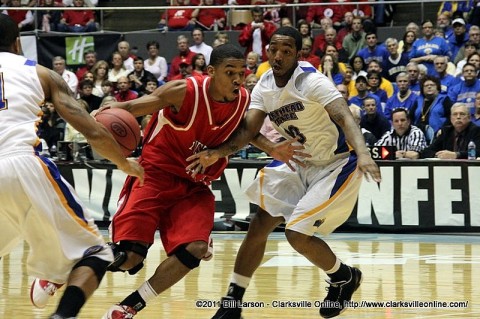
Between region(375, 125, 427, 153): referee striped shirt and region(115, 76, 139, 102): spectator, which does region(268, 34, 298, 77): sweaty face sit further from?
region(115, 76, 139, 102): spectator

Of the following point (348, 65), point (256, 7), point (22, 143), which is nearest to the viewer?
point (22, 143)

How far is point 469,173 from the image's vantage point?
36.8 ft

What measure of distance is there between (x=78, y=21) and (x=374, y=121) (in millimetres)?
6918

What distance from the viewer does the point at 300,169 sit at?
664 centimetres

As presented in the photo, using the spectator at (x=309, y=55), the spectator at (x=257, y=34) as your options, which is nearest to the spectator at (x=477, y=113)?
the spectator at (x=309, y=55)

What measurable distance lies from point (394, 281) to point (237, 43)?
9.06m

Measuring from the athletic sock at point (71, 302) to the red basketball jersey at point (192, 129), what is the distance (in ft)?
5.12

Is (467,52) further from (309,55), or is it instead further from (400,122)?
(400,122)

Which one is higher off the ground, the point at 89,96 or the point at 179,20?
the point at 179,20

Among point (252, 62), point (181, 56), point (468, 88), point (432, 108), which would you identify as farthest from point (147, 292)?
point (181, 56)

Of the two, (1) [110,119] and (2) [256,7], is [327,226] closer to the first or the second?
(1) [110,119]

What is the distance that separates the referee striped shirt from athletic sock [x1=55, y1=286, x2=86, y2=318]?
25.6 ft

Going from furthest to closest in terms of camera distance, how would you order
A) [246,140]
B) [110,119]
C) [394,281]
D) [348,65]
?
[348,65] → [394,281] → [246,140] → [110,119]

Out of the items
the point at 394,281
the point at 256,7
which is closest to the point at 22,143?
the point at 394,281
